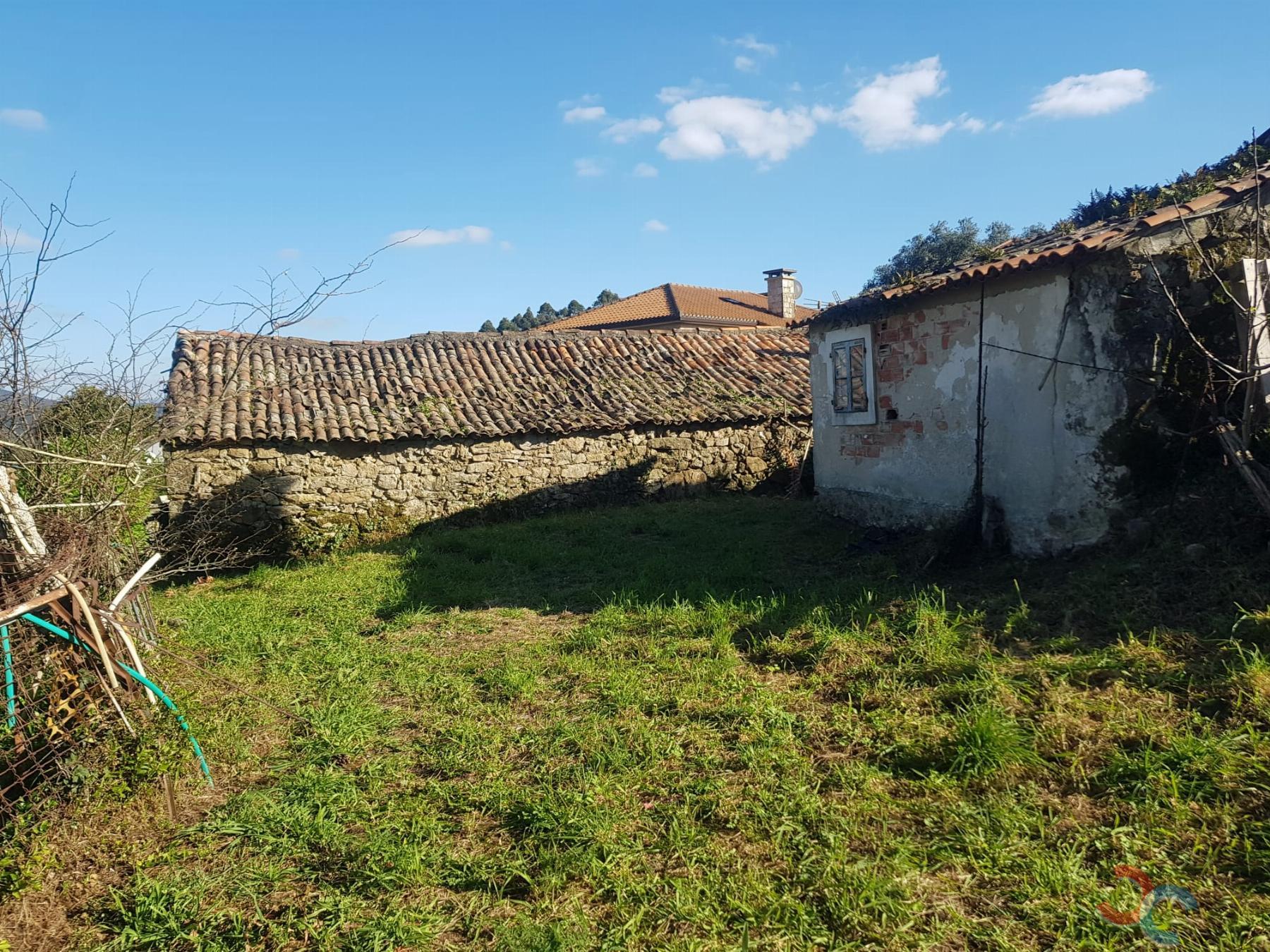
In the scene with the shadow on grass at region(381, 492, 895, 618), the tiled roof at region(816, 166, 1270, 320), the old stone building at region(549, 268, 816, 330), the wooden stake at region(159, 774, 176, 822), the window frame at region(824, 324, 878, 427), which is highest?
the old stone building at region(549, 268, 816, 330)

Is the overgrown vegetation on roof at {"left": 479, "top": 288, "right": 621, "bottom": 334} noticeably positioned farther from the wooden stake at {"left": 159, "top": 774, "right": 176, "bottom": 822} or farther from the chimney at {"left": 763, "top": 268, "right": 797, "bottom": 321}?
the wooden stake at {"left": 159, "top": 774, "right": 176, "bottom": 822}

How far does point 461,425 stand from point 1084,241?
897cm

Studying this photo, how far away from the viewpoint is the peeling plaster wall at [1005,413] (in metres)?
6.91

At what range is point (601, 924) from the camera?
3223mm

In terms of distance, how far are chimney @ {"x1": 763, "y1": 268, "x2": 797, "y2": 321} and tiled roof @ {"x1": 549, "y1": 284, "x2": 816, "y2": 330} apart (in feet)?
1.06

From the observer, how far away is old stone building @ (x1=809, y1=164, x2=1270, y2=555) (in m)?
6.63

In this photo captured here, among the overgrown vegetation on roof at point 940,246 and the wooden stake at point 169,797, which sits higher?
the overgrown vegetation on roof at point 940,246

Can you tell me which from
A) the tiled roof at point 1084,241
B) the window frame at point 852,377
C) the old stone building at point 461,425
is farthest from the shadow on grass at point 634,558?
the tiled roof at point 1084,241

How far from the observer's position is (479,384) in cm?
1447

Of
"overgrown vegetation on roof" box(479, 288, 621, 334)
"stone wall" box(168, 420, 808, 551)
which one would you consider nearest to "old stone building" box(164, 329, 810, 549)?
"stone wall" box(168, 420, 808, 551)

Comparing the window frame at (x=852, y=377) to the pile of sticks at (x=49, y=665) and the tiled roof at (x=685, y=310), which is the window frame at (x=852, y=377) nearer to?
the pile of sticks at (x=49, y=665)

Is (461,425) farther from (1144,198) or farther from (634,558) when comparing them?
(1144,198)

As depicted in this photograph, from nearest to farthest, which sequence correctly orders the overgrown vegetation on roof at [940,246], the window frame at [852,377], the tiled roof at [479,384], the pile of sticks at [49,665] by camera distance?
the pile of sticks at [49,665], the window frame at [852,377], the tiled roof at [479,384], the overgrown vegetation on roof at [940,246]

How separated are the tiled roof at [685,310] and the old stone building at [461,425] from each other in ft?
44.1
